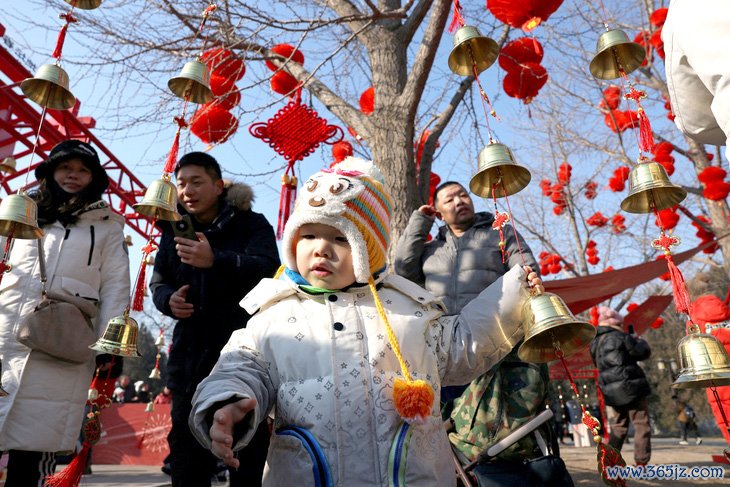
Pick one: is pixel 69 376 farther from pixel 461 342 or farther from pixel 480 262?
pixel 480 262

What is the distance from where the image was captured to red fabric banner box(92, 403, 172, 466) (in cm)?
834

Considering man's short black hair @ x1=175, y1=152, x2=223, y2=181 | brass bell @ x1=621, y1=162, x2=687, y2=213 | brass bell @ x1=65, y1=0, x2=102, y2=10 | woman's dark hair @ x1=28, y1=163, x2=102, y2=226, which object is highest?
brass bell @ x1=65, y1=0, x2=102, y2=10

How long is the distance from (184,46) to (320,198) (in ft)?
11.9

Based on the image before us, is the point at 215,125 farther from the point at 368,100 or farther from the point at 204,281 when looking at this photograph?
the point at 204,281

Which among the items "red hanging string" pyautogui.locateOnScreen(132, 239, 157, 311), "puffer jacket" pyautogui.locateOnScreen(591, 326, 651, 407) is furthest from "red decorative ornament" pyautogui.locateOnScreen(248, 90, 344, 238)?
"puffer jacket" pyautogui.locateOnScreen(591, 326, 651, 407)

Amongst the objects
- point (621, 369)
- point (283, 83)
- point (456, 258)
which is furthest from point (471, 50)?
point (621, 369)

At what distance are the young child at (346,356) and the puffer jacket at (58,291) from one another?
119 cm

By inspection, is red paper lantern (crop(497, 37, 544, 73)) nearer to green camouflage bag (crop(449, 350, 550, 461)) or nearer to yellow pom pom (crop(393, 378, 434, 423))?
green camouflage bag (crop(449, 350, 550, 461))

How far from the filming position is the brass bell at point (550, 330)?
153 centimetres

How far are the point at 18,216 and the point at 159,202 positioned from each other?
0.62 metres

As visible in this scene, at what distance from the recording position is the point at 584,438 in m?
14.0

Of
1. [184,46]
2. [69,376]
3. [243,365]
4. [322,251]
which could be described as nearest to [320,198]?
[322,251]

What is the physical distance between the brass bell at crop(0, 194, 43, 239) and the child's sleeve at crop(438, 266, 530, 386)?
A: 1795mm

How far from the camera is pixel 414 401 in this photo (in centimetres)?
154
